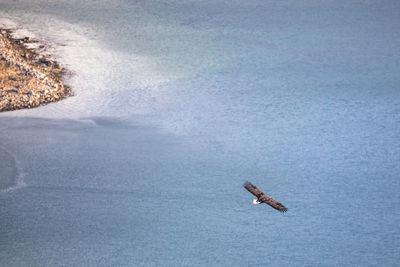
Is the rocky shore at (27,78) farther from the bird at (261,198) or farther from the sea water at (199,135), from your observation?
the bird at (261,198)

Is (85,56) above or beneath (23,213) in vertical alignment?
above

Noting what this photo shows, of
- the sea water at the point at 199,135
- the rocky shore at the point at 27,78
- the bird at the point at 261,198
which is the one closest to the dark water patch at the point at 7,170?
the sea water at the point at 199,135

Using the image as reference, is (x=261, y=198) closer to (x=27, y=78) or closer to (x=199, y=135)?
(x=199, y=135)

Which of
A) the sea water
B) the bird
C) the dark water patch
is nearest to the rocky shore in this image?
the sea water

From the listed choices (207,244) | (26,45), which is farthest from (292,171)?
(26,45)

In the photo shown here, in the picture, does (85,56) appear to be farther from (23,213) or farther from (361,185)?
(361,185)

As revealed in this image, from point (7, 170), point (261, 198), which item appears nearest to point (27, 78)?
point (7, 170)
